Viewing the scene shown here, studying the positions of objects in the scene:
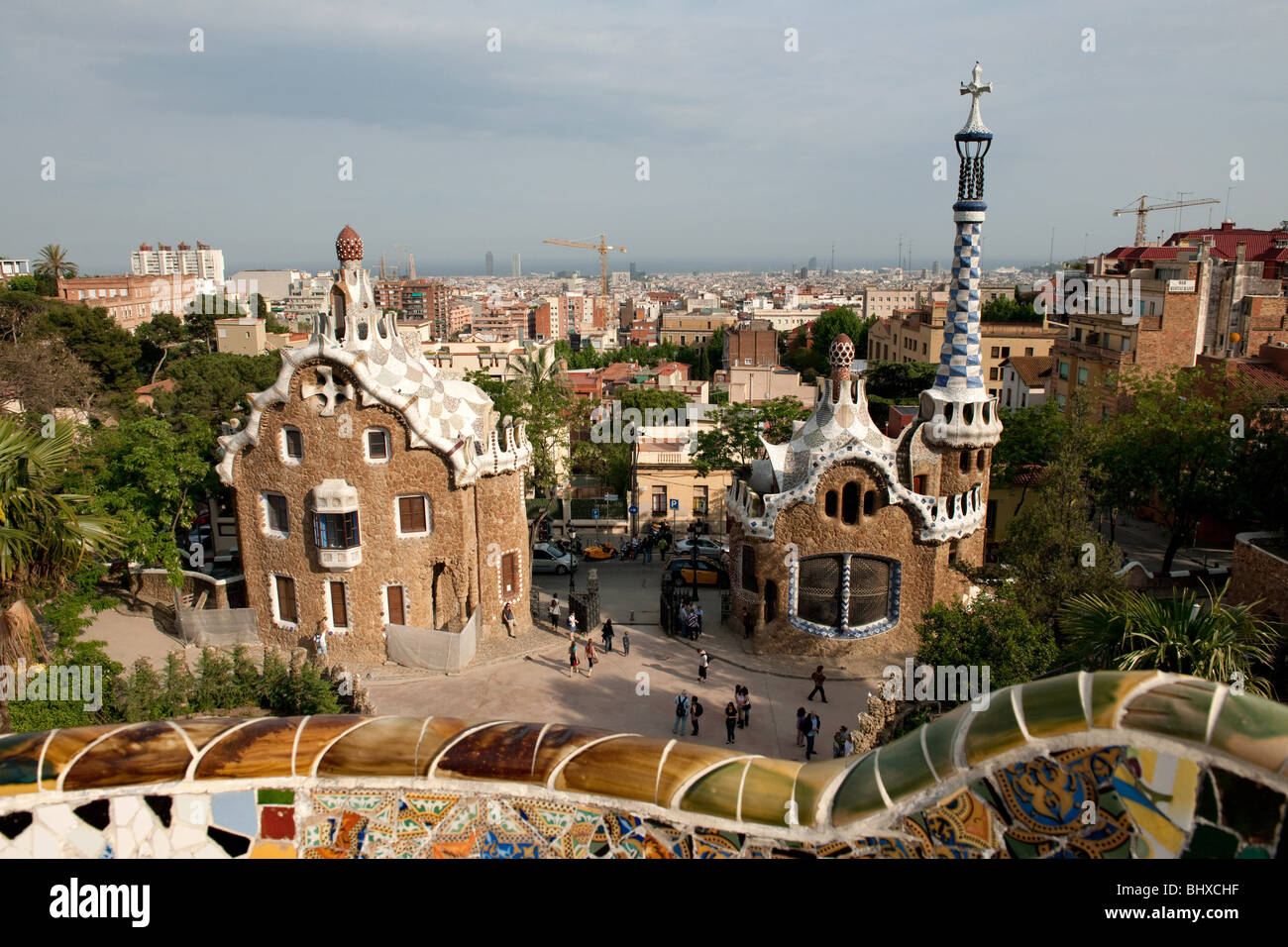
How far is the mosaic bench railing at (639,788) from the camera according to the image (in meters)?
6.02

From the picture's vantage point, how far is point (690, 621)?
1172 inches

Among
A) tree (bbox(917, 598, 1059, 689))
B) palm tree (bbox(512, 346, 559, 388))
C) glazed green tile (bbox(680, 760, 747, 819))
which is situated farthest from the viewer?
palm tree (bbox(512, 346, 559, 388))

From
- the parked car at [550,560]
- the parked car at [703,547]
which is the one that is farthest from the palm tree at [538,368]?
the parked car at [703,547]

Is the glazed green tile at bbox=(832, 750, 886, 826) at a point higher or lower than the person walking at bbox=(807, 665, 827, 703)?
higher

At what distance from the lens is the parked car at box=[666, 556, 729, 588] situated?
35250 millimetres

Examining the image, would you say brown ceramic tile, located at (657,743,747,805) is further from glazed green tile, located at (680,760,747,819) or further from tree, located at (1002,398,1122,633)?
tree, located at (1002,398,1122,633)

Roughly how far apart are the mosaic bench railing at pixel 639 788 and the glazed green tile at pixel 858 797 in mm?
15

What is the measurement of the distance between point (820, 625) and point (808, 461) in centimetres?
Result: 509

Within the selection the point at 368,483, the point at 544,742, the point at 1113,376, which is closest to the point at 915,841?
the point at 544,742

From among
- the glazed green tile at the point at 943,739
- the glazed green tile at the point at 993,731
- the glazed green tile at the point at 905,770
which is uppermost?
the glazed green tile at the point at 993,731

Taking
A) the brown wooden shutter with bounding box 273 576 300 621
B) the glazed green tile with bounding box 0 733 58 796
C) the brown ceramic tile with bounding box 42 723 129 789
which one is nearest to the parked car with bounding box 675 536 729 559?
the brown wooden shutter with bounding box 273 576 300 621

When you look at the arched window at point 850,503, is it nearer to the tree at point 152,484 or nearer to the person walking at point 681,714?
the person walking at point 681,714

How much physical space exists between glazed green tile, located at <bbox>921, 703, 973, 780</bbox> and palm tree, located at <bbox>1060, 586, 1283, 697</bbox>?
385 inches
